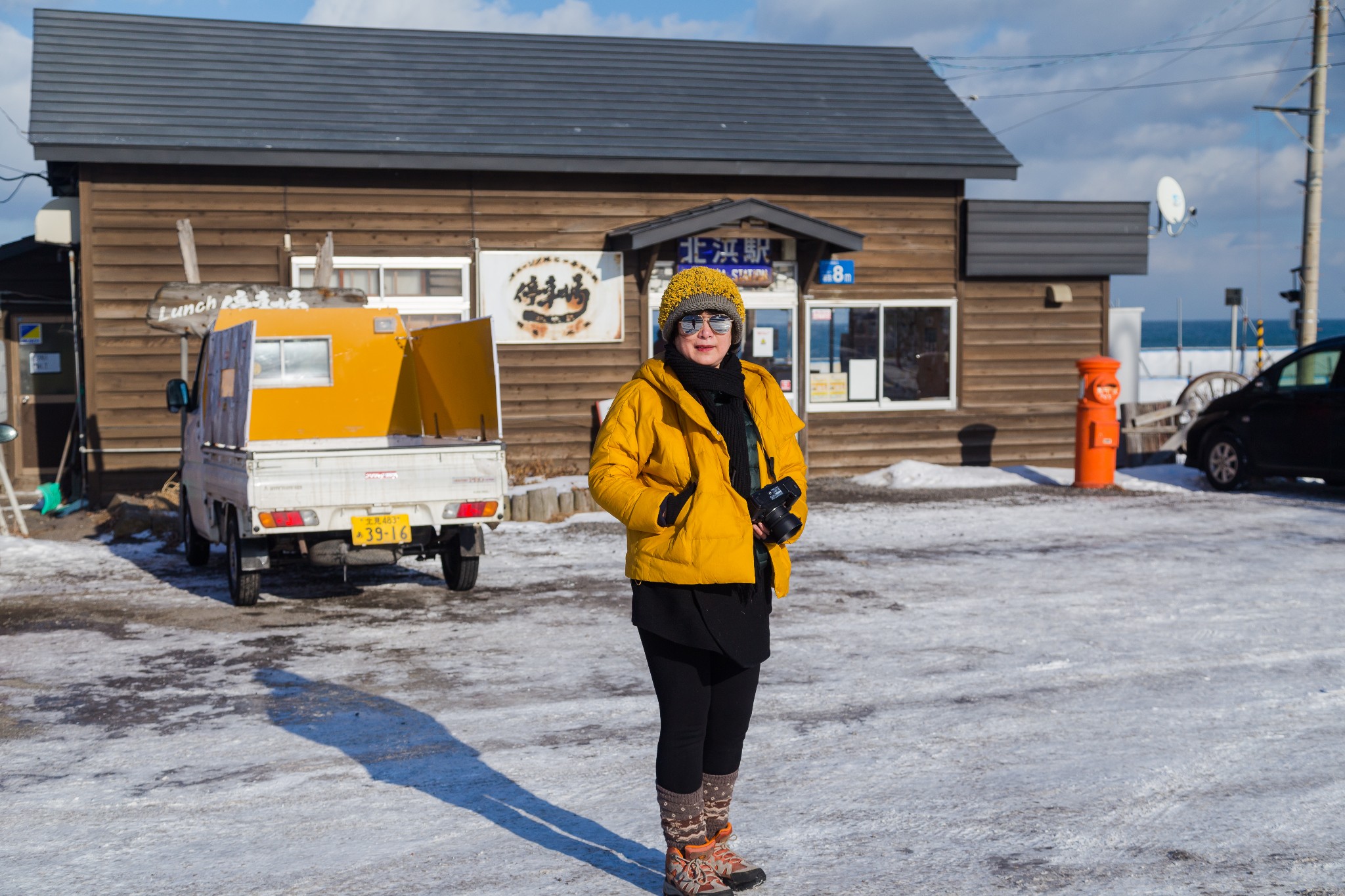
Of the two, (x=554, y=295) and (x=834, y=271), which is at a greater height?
(x=834, y=271)

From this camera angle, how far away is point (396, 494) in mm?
9086

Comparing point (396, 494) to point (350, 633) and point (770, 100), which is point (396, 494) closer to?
point (350, 633)

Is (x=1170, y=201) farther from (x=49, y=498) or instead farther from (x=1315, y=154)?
(x=49, y=498)

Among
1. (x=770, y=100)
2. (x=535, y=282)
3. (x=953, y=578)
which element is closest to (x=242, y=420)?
(x=953, y=578)

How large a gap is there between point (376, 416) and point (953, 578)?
5.18 meters

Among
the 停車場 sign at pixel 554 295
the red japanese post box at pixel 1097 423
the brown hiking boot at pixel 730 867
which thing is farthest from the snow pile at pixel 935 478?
the brown hiking boot at pixel 730 867

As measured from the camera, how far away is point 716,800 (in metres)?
4.12

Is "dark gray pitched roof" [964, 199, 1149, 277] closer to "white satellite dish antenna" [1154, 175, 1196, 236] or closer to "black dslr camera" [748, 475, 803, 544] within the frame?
"white satellite dish antenna" [1154, 175, 1196, 236]

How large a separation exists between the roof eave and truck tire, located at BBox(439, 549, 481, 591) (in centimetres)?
731

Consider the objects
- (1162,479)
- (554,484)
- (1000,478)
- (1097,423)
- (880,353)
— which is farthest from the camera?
(880,353)

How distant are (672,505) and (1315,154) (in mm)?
21166

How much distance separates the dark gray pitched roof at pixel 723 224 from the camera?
16.1m

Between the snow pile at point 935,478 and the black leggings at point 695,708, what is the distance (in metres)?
12.5

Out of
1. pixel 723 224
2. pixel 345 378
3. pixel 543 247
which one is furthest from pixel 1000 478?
pixel 345 378
